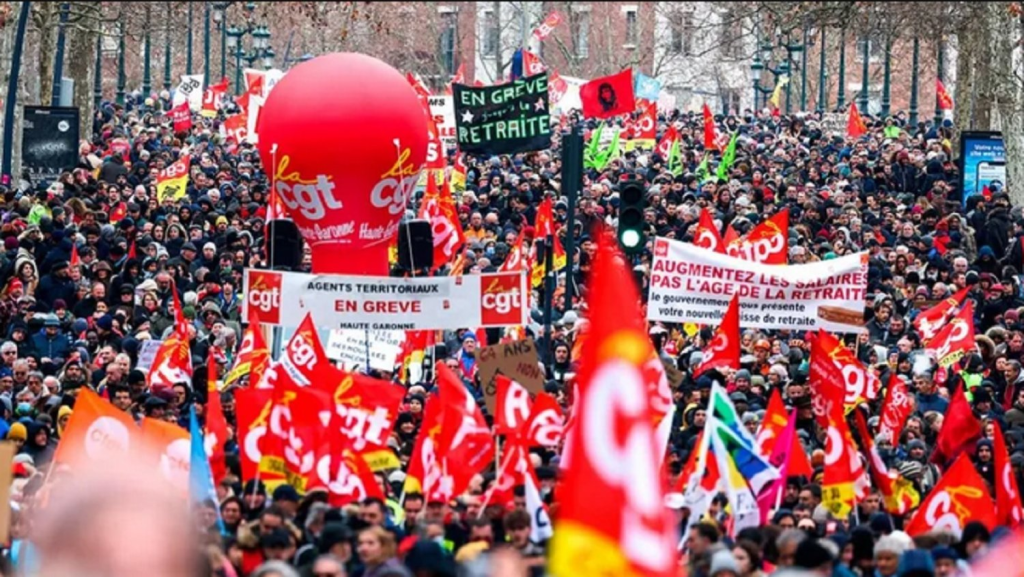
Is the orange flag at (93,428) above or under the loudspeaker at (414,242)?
under

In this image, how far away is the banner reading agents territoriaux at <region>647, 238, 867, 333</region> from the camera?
17.1 meters

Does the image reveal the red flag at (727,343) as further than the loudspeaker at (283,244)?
No

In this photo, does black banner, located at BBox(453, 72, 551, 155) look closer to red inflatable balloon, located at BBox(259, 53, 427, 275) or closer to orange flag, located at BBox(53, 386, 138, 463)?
red inflatable balloon, located at BBox(259, 53, 427, 275)

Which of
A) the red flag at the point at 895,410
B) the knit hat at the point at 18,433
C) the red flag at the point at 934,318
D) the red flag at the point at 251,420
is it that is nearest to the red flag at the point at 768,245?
the red flag at the point at 934,318

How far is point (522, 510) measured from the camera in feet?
34.2

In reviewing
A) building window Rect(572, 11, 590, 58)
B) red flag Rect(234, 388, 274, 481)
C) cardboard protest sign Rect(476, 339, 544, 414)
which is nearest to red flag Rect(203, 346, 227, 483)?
red flag Rect(234, 388, 274, 481)

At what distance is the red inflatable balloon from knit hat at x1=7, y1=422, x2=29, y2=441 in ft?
18.3

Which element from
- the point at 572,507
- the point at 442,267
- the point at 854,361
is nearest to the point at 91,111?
the point at 442,267

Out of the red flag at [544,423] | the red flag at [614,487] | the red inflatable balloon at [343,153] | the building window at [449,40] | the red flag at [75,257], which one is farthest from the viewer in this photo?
the building window at [449,40]

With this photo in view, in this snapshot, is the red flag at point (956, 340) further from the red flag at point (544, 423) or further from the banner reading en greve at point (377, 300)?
the red flag at point (544, 423)

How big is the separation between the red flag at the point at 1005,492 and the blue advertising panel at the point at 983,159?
1887cm

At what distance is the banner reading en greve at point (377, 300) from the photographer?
16.4 meters

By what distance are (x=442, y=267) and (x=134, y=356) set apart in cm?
564

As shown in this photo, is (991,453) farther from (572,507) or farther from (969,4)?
(969,4)
